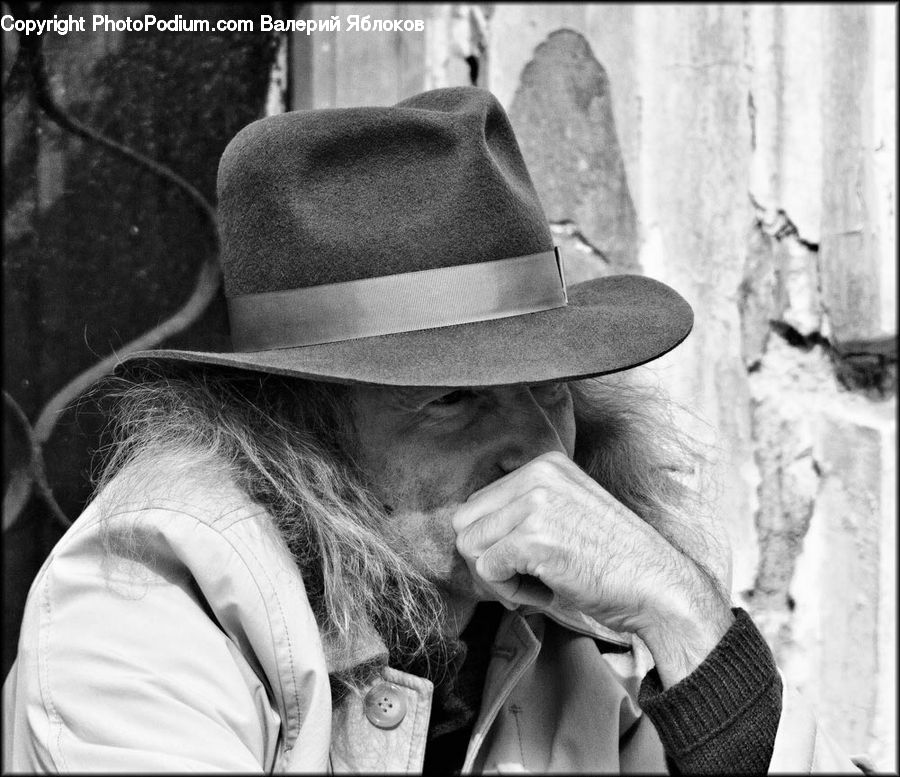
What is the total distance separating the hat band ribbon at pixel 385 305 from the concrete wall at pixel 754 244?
80 centimetres

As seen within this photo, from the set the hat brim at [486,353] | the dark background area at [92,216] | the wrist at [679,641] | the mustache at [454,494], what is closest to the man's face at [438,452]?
the mustache at [454,494]

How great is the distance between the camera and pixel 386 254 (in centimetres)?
148

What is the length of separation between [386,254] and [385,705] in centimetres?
64

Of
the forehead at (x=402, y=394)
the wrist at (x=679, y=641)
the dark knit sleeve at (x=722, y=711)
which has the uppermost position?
the forehead at (x=402, y=394)

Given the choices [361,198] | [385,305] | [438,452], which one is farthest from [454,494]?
[361,198]

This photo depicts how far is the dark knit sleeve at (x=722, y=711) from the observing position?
1.38 m

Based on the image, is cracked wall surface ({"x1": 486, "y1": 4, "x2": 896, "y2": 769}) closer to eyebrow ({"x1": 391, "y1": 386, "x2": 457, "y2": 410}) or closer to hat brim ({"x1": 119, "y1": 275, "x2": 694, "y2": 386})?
hat brim ({"x1": 119, "y1": 275, "x2": 694, "y2": 386})

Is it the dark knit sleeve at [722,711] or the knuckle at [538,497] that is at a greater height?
the knuckle at [538,497]

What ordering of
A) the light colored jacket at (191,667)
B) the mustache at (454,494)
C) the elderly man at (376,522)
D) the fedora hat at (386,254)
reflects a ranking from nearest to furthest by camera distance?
the light colored jacket at (191,667), the elderly man at (376,522), the fedora hat at (386,254), the mustache at (454,494)

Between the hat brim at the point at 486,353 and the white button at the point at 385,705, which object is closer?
the hat brim at the point at 486,353

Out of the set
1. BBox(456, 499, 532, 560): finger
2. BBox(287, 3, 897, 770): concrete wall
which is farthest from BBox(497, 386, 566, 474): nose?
BBox(287, 3, 897, 770): concrete wall

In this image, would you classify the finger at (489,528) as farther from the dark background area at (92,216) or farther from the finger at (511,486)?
the dark background area at (92,216)

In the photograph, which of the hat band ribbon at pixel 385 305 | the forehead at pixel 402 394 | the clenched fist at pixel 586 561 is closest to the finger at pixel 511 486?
the clenched fist at pixel 586 561

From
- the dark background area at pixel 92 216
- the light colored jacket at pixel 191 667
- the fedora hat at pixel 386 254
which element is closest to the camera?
the light colored jacket at pixel 191 667
